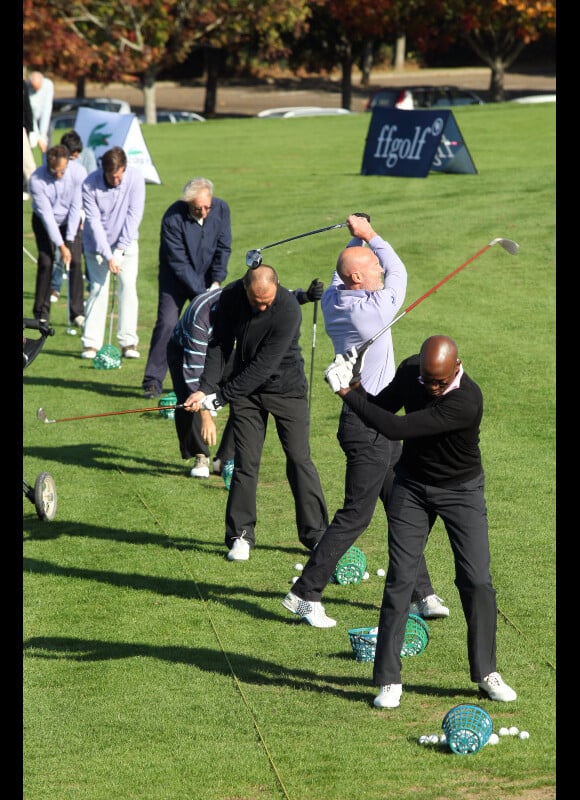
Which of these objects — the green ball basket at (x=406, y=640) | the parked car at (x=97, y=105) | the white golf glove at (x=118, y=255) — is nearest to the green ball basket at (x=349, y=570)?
the green ball basket at (x=406, y=640)

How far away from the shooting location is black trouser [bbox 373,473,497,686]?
739 centimetres

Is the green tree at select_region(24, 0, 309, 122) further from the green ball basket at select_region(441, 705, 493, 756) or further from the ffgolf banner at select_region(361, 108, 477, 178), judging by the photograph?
the green ball basket at select_region(441, 705, 493, 756)

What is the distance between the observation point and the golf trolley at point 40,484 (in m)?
10.2

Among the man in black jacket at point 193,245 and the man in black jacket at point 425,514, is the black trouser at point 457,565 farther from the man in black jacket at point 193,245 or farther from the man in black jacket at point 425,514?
the man in black jacket at point 193,245

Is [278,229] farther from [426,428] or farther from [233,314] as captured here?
[426,428]

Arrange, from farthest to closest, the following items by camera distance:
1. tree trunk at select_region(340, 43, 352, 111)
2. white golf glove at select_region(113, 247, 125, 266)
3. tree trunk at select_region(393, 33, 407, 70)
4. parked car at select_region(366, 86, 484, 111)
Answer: tree trunk at select_region(393, 33, 407, 70), tree trunk at select_region(340, 43, 352, 111), parked car at select_region(366, 86, 484, 111), white golf glove at select_region(113, 247, 125, 266)

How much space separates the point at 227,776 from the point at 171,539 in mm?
3865

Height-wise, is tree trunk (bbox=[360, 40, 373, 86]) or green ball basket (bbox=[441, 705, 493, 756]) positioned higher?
green ball basket (bbox=[441, 705, 493, 756])

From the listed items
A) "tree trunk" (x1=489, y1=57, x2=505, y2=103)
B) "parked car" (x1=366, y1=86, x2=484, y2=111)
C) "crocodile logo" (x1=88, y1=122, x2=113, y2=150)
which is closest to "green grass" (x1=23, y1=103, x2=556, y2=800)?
"crocodile logo" (x1=88, y1=122, x2=113, y2=150)

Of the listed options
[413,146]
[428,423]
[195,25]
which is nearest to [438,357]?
[428,423]

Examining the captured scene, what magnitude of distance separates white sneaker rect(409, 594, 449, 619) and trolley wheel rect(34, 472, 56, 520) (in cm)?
343

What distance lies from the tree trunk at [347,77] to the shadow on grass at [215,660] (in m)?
46.2

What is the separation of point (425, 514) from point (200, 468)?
16.1 ft

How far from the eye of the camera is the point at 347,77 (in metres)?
53.7
